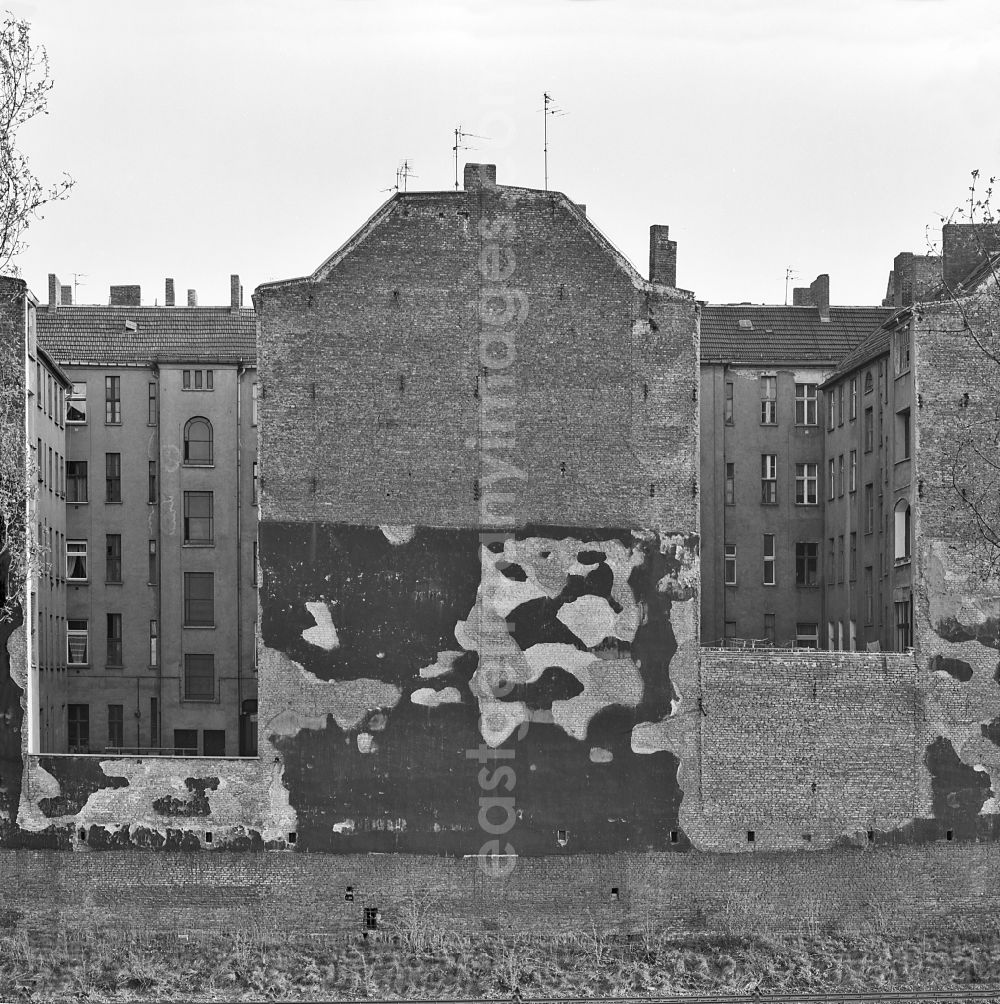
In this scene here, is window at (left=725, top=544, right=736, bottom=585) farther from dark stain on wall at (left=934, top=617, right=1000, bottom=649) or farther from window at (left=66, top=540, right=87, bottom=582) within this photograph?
window at (left=66, top=540, right=87, bottom=582)

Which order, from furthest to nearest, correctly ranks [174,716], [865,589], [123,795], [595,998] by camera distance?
[174,716] < [865,589] < [123,795] < [595,998]

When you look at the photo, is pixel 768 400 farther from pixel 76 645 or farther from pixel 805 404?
pixel 76 645

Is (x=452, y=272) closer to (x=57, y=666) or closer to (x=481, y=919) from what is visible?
(x=481, y=919)

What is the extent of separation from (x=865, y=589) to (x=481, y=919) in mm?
19838

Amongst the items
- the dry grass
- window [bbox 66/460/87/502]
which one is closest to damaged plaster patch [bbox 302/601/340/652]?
the dry grass

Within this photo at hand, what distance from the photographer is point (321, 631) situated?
32656 mm

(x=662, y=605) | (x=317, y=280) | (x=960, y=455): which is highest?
(x=317, y=280)

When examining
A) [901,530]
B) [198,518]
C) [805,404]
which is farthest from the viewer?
[198,518]

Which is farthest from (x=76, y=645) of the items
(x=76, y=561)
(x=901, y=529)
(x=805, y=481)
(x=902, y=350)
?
(x=902, y=350)

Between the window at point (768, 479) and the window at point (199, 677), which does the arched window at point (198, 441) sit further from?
the window at point (768, 479)

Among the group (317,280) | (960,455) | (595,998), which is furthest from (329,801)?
(960,455)

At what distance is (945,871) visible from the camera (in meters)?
32.9

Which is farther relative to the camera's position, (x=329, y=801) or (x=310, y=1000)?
(x=329, y=801)

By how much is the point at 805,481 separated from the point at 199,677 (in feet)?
75.3
